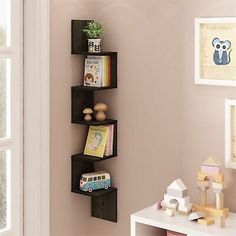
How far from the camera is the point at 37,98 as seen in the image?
10.2 feet

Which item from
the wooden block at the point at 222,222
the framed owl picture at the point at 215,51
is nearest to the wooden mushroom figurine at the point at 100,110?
the framed owl picture at the point at 215,51

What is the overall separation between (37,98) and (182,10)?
35.8 inches

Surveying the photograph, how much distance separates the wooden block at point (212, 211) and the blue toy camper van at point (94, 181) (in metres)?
0.65

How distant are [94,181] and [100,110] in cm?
41

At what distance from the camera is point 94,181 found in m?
3.30

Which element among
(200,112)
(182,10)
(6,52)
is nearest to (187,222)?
(200,112)

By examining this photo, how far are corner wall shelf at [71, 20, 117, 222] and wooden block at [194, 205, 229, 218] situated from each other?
2.11 feet

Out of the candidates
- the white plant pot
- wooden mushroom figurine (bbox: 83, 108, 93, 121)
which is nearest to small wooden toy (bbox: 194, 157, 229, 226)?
wooden mushroom figurine (bbox: 83, 108, 93, 121)

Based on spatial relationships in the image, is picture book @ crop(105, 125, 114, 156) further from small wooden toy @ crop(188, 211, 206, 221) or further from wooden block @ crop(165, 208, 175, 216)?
small wooden toy @ crop(188, 211, 206, 221)

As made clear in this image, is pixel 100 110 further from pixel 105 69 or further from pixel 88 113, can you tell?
pixel 105 69

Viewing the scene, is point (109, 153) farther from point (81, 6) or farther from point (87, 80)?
point (81, 6)

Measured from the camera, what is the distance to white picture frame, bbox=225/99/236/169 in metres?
2.87

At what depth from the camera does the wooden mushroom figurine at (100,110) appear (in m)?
3.26

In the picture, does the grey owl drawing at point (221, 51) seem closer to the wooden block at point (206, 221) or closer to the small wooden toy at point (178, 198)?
the small wooden toy at point (178, 198)
